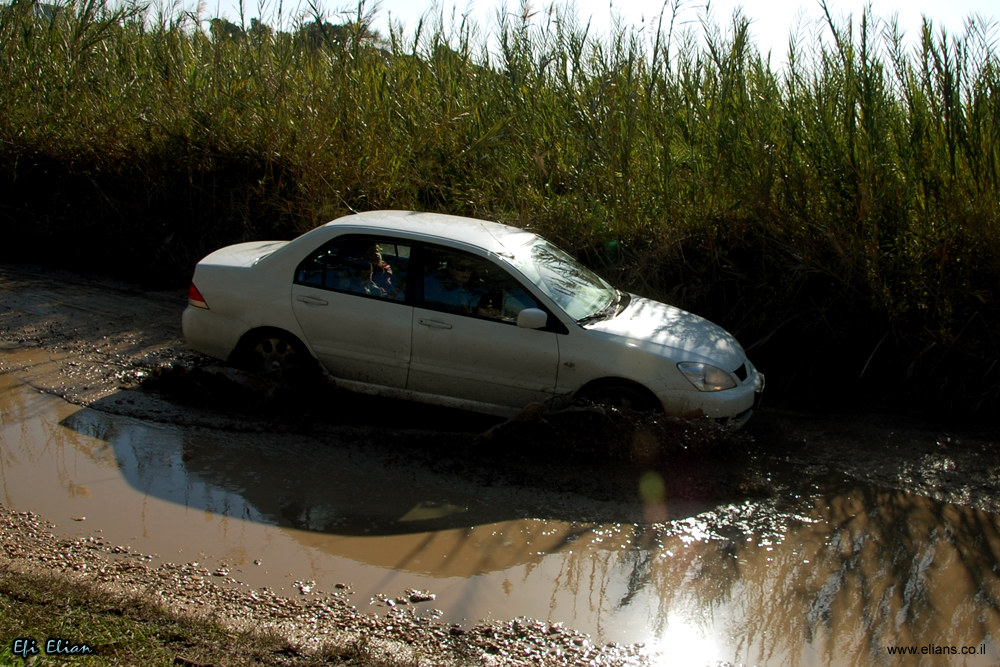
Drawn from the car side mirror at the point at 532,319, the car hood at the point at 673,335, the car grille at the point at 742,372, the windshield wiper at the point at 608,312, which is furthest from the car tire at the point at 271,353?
the car grille at the point at 742,372

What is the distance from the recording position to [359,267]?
6172 millimetres

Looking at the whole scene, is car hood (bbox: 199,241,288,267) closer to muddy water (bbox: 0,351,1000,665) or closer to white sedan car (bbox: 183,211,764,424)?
white sedan car (bbox: 183,211,764,424)

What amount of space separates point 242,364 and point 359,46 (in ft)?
21.1

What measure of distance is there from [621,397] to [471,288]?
1318 millimetres

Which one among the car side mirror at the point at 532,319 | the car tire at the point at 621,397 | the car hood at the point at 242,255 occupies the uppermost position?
the car hood at the point at 242,255

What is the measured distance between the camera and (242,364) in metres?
6.40

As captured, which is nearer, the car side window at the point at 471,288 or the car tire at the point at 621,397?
the car tire at the point at 621,397

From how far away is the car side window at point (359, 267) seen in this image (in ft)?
20.0

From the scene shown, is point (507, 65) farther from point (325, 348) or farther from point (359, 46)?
point (325, 348)

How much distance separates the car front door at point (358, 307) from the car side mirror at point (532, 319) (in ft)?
2.73

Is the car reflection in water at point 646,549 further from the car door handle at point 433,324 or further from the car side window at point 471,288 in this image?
the car side window at point 471,288

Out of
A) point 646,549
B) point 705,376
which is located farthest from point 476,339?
point 646,549

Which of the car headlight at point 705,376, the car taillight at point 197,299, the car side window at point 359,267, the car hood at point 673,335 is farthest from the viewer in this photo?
the car taillight at point 197,299

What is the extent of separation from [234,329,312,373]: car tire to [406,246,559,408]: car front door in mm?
902
